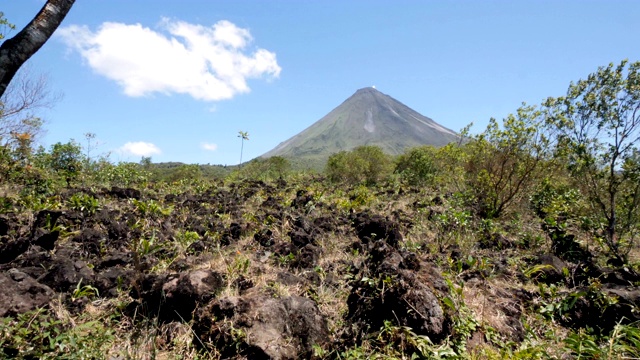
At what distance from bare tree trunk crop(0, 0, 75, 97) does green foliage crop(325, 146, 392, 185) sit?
706 inches

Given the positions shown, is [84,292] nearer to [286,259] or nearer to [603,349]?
[286,259]

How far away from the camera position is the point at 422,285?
3035mm

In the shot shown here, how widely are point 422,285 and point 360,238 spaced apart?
2916 mm

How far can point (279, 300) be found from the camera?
2.98 m

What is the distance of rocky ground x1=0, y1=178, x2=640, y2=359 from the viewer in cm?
259

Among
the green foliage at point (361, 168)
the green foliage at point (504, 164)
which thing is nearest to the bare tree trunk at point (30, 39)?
the green foliage at point (504, 164)

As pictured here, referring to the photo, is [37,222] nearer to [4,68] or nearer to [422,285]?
[4,68]

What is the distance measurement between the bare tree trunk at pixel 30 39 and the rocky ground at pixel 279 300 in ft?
6.24

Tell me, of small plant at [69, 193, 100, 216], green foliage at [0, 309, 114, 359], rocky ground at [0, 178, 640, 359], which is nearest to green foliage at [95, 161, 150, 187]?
small plant at [69, 193, 100, 216]

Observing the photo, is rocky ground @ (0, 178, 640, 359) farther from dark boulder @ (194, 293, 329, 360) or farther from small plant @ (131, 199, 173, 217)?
small plant @ (131, 199, 173, 217)

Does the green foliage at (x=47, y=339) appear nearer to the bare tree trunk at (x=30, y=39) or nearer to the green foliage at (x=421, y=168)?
the bare tree trunk at (x=30, y=39)

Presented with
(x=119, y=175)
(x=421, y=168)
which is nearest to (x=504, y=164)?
(x=421, y=168)

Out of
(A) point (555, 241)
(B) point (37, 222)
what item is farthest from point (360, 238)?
(B) point (37, 222)

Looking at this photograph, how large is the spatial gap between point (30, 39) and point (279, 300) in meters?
3.50
